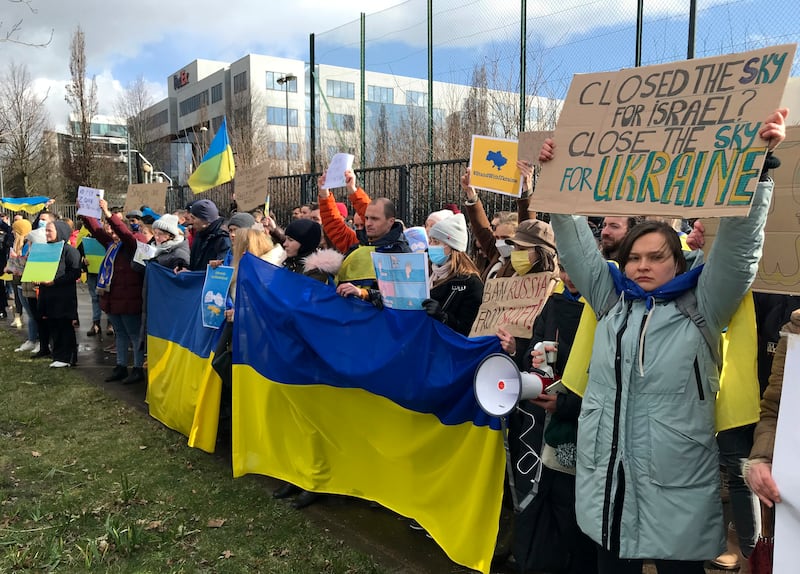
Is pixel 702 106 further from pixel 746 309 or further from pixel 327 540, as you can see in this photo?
pixel 327 540

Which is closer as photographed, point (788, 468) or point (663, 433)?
point (788, 468)

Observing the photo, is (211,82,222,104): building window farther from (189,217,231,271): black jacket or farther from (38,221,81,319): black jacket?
(189,217,231,271): black jacket

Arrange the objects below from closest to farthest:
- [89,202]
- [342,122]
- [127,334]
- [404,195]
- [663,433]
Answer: [663,433] → [89,202] → [127,334] → [404,195] → [342,122]

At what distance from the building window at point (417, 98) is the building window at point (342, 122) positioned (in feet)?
7.61

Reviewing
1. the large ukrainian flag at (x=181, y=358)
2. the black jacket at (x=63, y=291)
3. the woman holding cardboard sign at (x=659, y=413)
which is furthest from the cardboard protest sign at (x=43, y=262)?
the woman holding cardboard sign at (x=659, y=413)

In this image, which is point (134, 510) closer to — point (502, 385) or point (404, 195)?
point (502, 385)

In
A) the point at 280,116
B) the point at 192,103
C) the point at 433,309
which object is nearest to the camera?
the point at 433,309

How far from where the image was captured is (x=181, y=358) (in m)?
5.70

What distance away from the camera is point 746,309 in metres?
2.15

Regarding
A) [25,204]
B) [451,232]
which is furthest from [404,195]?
[25,204]

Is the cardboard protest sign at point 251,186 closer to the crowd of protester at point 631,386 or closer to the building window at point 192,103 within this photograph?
the crowd of protester at point 631,386

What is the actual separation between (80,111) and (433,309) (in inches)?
1257

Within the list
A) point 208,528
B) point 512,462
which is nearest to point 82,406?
point 208,528

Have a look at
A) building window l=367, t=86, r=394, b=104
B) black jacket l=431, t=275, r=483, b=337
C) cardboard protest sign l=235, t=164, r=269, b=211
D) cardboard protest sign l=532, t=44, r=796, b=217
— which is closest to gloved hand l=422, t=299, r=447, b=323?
black jacket l=431, t=275, r=483, b=337
